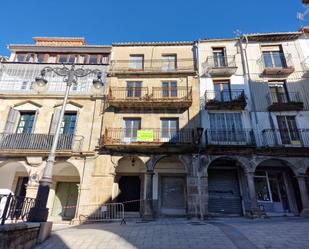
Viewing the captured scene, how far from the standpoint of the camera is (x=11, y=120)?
13.2 m

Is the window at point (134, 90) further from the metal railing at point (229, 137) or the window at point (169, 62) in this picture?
the metal railing at point (229, 137)

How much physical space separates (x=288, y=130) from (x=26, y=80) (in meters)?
18.5

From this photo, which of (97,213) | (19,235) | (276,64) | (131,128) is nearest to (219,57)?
(276,64)

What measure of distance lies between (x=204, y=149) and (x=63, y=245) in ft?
29.2

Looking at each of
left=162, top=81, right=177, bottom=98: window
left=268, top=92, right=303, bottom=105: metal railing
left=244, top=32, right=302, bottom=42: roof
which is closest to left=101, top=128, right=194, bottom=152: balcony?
left=162, top=81, right=177, bottom=98: window

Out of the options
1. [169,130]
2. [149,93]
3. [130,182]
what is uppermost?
[149,93]

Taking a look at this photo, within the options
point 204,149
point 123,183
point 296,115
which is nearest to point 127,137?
point 123,183

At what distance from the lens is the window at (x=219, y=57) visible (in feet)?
51.3

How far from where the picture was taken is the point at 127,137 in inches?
531

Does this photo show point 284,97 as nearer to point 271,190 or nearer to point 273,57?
point 273,57

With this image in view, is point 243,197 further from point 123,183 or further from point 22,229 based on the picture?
point 22,229

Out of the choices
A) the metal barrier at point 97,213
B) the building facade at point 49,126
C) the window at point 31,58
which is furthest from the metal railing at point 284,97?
the window at point 31,58

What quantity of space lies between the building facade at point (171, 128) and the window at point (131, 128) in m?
0.07

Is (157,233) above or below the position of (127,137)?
below
